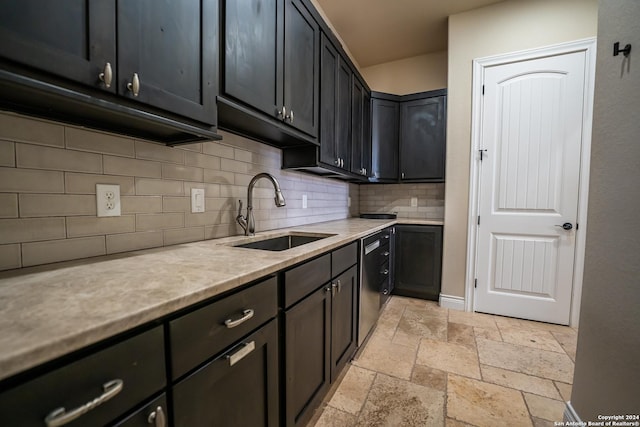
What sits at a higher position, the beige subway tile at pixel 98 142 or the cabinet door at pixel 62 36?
the cabinet door at pixel 62 36

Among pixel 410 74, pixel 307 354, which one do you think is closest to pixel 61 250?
pixel 307 354

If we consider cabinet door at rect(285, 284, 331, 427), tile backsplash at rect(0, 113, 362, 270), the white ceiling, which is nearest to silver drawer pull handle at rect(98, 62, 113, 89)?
tile backsplash at rect(0, 113, 362, 270)

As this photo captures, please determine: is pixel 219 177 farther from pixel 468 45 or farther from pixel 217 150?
pixel 468 45

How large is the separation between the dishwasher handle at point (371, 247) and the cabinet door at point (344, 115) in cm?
74

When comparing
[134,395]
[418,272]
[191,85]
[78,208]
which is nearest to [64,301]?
[134,395]

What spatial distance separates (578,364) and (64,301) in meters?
1.99

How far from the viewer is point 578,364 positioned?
1.27 m

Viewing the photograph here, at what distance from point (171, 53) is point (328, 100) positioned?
1332 millimetres

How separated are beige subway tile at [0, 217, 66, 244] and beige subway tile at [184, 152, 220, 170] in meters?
0.58

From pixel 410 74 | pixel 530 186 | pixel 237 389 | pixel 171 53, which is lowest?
pixel 237 389

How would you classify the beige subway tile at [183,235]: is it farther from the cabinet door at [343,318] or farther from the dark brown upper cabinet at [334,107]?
the dark brown upper cabinet at [334,107]

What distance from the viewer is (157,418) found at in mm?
575

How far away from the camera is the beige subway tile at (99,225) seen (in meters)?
0.94

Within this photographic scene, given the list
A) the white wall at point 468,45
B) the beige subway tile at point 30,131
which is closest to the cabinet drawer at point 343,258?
the beige subway tile at point 30,131
